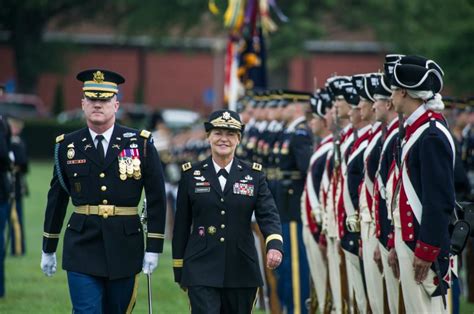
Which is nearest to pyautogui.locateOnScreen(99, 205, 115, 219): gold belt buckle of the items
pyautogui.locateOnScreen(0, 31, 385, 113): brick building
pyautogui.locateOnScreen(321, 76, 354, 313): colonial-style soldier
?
pyautogui.locateOnScreen(321, 76, 354, 313): colonial-style soldier

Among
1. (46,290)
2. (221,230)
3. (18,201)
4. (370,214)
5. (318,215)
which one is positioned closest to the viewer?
(221,230)

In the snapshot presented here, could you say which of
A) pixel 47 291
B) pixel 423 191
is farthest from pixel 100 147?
pixel 47 291

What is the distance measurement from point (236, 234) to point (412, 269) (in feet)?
4.18

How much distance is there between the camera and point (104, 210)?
364 inches

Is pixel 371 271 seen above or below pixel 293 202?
below

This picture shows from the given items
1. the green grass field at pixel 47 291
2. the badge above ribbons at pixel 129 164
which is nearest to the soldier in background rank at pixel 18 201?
the green grass field at pixel 47 291

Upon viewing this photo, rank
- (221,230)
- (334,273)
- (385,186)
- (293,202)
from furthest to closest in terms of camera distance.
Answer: (293,202)
(334,273)
(385,186)
(221,230)

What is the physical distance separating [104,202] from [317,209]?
3636 millimetres

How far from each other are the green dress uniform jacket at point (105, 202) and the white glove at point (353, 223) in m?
2.04

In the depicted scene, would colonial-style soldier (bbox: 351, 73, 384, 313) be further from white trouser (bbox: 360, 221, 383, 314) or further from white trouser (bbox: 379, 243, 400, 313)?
white trouser (bbox: 379, 243, 400, 313)

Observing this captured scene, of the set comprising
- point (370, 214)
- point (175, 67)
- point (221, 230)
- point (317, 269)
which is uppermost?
point (175, 67)

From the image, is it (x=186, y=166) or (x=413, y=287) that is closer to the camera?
(x=413, y=287)

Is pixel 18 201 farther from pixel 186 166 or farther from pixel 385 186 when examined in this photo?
pixel 385 186

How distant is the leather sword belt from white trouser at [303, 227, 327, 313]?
11.6 ft
